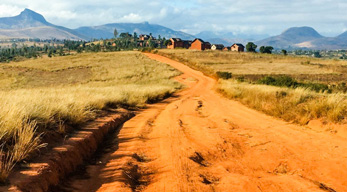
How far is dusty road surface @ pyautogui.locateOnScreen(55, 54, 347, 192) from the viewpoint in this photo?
4.29 meters

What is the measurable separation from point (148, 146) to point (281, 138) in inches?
141

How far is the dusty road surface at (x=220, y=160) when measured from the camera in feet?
14.1

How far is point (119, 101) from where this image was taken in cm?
1219

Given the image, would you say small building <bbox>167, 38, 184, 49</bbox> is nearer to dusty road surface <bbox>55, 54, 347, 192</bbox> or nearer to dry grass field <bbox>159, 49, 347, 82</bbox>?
dry grass field <bbox>159, 49, 347, 82</bbox>

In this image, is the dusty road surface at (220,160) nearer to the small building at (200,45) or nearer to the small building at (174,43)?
the small building at (200,45)

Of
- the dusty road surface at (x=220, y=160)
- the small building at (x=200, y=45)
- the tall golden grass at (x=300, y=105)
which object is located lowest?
the dusty road surface at (x=220, y=160)

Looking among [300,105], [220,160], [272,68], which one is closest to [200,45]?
[272,68]

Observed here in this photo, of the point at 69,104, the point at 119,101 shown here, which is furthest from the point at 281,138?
the point at 119,101

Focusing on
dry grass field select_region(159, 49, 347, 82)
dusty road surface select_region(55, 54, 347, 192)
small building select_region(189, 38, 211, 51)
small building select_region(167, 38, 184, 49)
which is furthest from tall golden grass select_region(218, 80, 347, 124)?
small building select_region(167, 38, 184, 49)

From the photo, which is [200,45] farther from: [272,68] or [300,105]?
[300,105]

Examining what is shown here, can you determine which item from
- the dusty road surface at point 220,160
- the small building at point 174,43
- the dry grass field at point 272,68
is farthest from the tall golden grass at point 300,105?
the small building at point 174,43

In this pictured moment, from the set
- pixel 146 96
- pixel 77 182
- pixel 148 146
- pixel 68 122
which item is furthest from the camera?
pixel 146 96

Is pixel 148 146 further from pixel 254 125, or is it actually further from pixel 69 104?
pixel 254 125

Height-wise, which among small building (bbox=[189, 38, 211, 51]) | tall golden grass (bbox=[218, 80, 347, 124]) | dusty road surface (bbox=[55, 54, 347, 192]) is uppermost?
small building (bbox=[189, 38, 211, 51])
